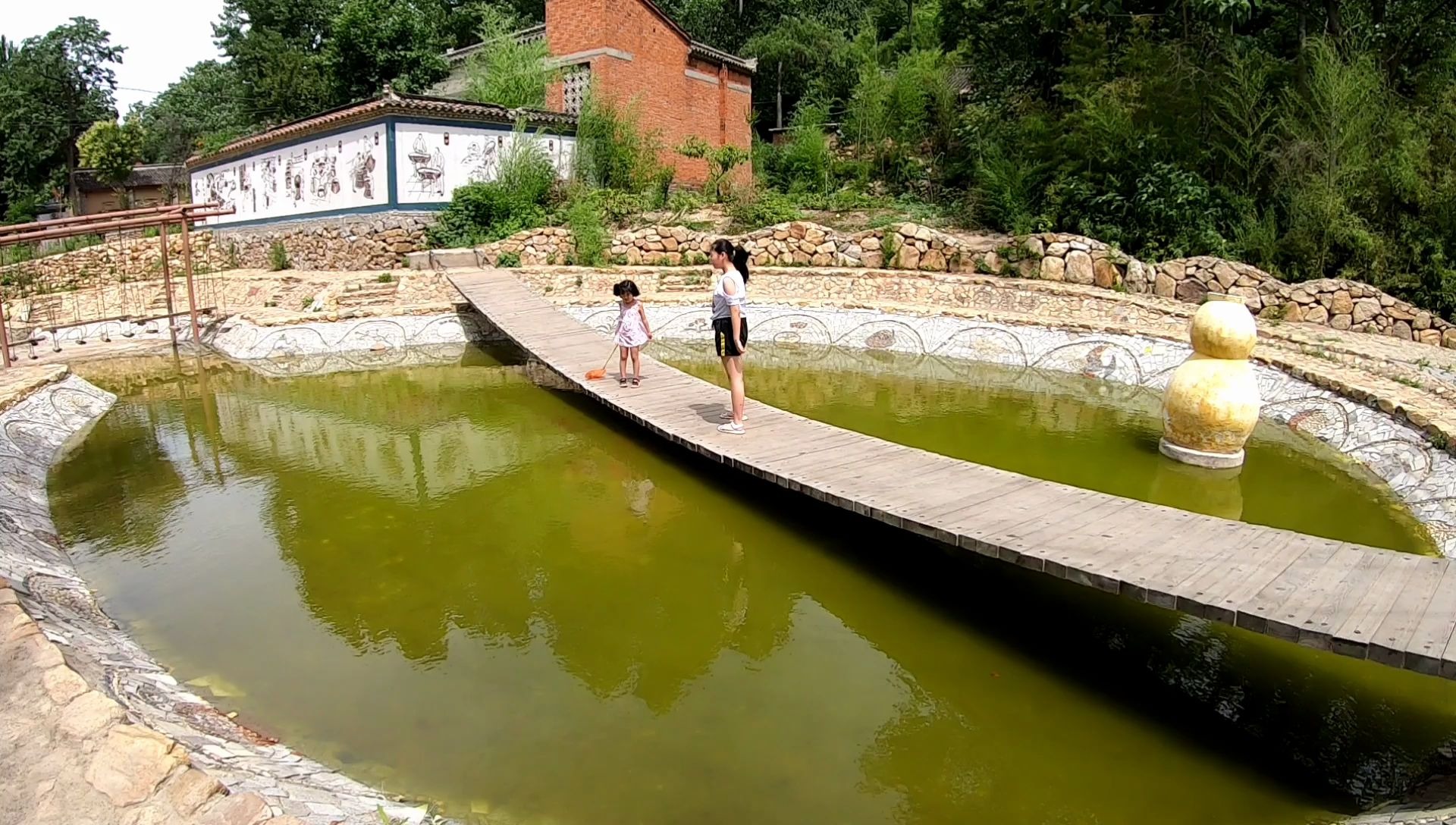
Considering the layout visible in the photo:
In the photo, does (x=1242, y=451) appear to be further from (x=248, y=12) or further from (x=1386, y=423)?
(x=248, y=12)

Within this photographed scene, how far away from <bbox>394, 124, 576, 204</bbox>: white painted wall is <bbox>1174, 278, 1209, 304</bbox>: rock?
476 inches

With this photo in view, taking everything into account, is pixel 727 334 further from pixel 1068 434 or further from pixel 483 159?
pixel 483 159

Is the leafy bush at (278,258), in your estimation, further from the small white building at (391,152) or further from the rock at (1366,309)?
the rock at (1366,309)

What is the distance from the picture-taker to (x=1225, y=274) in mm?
11570

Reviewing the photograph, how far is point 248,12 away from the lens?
28828 mm

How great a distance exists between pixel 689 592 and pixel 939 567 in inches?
62.6

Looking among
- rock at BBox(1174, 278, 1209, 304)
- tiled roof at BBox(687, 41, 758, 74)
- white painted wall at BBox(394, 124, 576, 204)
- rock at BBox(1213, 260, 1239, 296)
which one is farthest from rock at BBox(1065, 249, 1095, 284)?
tiled roof at BBox(687, 41, 758, 74)

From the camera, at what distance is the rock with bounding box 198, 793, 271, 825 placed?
2754mm

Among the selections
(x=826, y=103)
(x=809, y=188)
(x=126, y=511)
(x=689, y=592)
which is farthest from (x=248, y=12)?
(x=689, y=592)

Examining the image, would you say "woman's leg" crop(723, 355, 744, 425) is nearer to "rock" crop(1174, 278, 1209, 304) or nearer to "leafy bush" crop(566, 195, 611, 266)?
"rock" crop(1174, 278, 1209, 304)

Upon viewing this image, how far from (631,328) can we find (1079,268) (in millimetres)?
7699

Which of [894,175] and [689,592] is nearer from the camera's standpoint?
[689,592]

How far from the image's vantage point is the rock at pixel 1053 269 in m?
13.0

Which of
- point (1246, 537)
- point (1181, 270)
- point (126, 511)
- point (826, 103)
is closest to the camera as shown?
point (1246, 537)
